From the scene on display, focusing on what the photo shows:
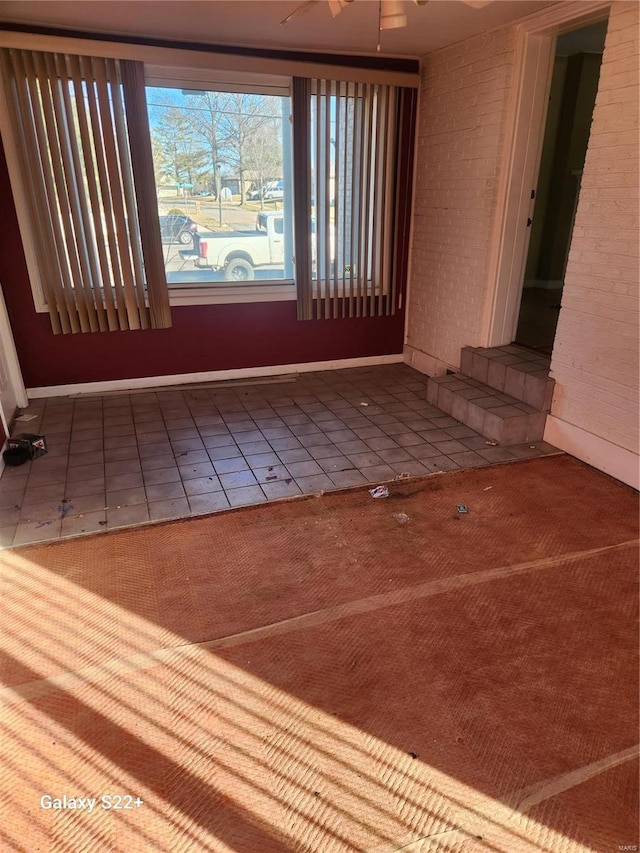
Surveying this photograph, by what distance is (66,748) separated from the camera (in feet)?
4.94

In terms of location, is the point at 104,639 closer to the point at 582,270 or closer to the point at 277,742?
the point at 277,742

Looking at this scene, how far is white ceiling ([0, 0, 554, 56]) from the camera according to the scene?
9.48 feet

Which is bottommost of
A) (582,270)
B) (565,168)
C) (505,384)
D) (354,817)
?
(354,817)

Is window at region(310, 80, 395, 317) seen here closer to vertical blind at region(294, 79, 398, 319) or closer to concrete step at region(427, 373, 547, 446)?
vertical blind at region(294, 79, 398, 319)

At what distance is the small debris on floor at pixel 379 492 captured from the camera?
2.78m

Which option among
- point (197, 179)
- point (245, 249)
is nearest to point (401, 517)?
point (245, 249)

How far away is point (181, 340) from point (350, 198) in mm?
1744

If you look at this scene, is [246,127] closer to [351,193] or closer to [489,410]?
[351,193]

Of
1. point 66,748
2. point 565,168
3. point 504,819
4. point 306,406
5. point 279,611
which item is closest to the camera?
point 504,819

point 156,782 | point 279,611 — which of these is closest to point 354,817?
point 156,782

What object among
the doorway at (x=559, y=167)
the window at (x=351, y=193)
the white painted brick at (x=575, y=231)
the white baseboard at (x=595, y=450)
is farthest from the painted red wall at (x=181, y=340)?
the white baseboard at (x=595, y=450)

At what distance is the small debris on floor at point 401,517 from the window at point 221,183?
2.51 metres

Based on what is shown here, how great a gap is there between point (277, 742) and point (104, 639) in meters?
0.74

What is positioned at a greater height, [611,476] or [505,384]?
[505,384]
